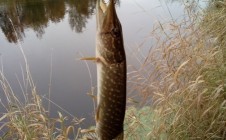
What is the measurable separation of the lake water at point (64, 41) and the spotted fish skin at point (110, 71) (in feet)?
6.48

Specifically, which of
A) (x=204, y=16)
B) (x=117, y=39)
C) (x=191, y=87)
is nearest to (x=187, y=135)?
(x=191, y=87)

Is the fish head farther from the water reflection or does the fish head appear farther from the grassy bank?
the water reflection

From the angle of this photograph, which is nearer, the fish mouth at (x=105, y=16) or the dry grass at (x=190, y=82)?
the fish mouth at (x=105, y=16)

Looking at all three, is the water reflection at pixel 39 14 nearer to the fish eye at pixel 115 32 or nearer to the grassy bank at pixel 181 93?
the grassy bank at pixel 181 93

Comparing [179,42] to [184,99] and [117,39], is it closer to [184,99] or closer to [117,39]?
[184,99]

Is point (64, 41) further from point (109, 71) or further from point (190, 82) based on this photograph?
point (109, 71)

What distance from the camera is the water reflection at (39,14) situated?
7246mm

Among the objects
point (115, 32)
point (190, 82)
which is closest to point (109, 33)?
point (115, 32)

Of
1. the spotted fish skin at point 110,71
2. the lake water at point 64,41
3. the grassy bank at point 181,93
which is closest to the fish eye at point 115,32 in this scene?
the spotted fish skin at point 110,71

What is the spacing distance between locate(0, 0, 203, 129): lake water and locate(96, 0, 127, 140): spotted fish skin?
77.8 inches

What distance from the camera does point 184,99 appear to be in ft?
7.24

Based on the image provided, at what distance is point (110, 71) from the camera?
2.70 feet

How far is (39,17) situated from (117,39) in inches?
304

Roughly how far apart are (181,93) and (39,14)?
6811 mm
